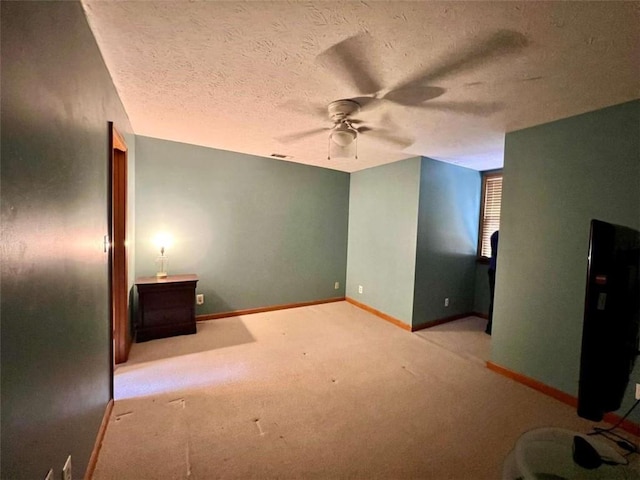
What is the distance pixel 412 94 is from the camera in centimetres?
189

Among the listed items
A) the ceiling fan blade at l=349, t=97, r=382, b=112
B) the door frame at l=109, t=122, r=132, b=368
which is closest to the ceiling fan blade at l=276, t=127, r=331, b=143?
the ceiling fan blade at l=349, t=97, r=382, b=112

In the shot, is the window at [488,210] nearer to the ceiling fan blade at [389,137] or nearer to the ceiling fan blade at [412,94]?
the ceiling fan blade at [389,137]

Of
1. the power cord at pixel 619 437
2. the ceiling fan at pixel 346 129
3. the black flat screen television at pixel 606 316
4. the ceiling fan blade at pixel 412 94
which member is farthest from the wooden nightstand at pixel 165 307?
the power cord at pixel 619 437

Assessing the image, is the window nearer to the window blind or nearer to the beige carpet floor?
the window blind

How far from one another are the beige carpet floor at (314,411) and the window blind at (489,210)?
1.70 metres

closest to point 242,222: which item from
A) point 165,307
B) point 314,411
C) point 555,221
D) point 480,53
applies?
point 165,307

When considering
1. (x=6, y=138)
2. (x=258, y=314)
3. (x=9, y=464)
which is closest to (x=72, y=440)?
(x=9, y=464)

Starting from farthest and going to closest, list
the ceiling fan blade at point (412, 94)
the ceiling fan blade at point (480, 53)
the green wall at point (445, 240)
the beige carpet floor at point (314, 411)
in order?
the green wall at point (445, 240) < the ceiling fan blade at point (412, 94) < the beige carpet floor at point (314, 411) < the ceiling fan blade at point (480, 53)

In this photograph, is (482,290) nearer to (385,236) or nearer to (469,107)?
(385,236)

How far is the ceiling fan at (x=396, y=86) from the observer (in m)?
1.36

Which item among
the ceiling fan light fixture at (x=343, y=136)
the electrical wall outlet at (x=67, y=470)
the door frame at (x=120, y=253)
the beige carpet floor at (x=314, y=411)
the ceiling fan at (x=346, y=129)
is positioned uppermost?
the ceiling fan at (x=346, y=129)

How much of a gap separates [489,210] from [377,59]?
3500mm

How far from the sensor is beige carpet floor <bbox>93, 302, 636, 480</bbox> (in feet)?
5.15

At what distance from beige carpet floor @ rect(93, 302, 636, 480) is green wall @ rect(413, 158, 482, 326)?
0.72m
